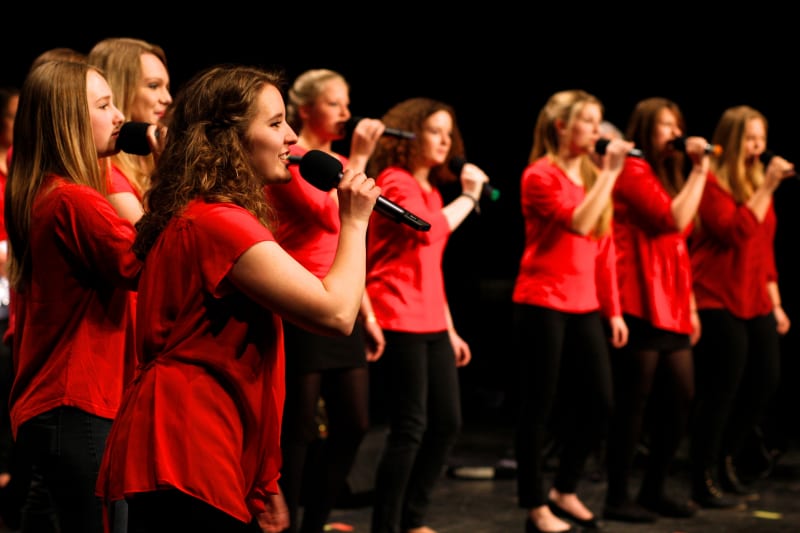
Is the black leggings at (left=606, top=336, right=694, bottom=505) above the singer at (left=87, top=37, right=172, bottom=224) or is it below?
below

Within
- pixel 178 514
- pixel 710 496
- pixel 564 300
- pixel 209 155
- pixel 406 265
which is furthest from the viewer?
pixel 710 496

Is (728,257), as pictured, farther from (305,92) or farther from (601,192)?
(305,92)

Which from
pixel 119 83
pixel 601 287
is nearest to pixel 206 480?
pixel 119 83

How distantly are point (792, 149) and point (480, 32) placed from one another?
183cm

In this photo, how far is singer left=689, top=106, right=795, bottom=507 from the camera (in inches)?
164

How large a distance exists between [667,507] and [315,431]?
4.94 feet

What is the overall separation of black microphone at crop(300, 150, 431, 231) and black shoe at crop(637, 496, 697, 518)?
92.9 inches

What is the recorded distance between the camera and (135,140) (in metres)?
2.25

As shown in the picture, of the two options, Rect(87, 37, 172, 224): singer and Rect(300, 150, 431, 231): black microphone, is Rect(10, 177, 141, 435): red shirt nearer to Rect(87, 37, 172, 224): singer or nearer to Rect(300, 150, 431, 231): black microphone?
Rect(300, 150, 431, 231): black microphone

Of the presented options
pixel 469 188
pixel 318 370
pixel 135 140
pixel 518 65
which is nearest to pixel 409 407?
pixel 318 370

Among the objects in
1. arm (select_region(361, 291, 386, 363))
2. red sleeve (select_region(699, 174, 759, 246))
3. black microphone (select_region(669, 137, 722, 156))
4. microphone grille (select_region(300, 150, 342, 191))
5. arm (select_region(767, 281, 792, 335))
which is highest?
microphone grille (select_region(300, 150, 342, 191))

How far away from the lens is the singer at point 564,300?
3604 millimetres

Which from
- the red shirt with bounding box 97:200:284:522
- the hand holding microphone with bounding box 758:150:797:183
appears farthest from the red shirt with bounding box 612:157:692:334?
the red shirt with bounding box 97:200:284:522

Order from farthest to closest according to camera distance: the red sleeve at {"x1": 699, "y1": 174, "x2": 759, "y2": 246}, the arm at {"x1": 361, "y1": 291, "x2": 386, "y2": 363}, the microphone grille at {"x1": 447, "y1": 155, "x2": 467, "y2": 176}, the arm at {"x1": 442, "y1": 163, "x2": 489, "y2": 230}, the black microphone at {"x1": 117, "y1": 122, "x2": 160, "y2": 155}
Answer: the red sleeve at {"x1": 699, "y1": 174, "x2": 759, "y2": 246}, the microphone grille at {"x1": 447, "y1": 155, "x2": 467, "y2": 176}, the arm at {"x1": 442, "y1": 163, "x2": 489, "y2": 230}, the arm at {"x1": 361, "y1": 291, "x2": 386, "y2": 363}, the black microphone at {"x1": 117, "y1": 122, "x2": 160, "y2": 155}
